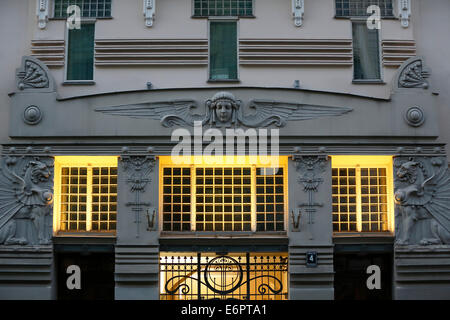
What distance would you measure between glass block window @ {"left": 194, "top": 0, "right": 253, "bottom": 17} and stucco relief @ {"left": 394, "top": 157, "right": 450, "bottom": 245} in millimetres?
6926

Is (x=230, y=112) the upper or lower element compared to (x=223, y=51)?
lower

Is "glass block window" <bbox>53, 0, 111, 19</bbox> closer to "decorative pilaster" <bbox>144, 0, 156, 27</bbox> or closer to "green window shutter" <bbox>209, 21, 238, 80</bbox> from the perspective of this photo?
"decorative pilaster" <bbox>144, 0, 156, 27</bbox>

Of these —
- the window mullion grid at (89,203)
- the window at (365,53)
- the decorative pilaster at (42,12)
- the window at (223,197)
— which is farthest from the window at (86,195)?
the window at (365,53)

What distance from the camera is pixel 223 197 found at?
18.5 metres

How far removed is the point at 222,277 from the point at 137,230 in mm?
3060

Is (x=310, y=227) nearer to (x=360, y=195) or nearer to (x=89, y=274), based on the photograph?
(x=360, y=195)

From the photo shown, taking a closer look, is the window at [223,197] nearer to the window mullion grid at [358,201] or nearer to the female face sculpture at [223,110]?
the female face sculpture at [223,110]

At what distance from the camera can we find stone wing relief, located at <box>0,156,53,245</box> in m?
17.7

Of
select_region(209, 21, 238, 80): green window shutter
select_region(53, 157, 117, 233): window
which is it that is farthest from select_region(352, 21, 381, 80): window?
select_region(53, 157, 117, 233): window

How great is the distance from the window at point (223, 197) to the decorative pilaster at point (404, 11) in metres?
6.07

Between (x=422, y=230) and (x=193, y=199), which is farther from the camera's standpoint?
(x=193, y=199)

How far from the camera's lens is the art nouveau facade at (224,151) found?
1772cm

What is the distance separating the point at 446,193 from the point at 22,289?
13309 millimetres

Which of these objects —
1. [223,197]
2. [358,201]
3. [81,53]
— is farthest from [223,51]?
[358,201]
